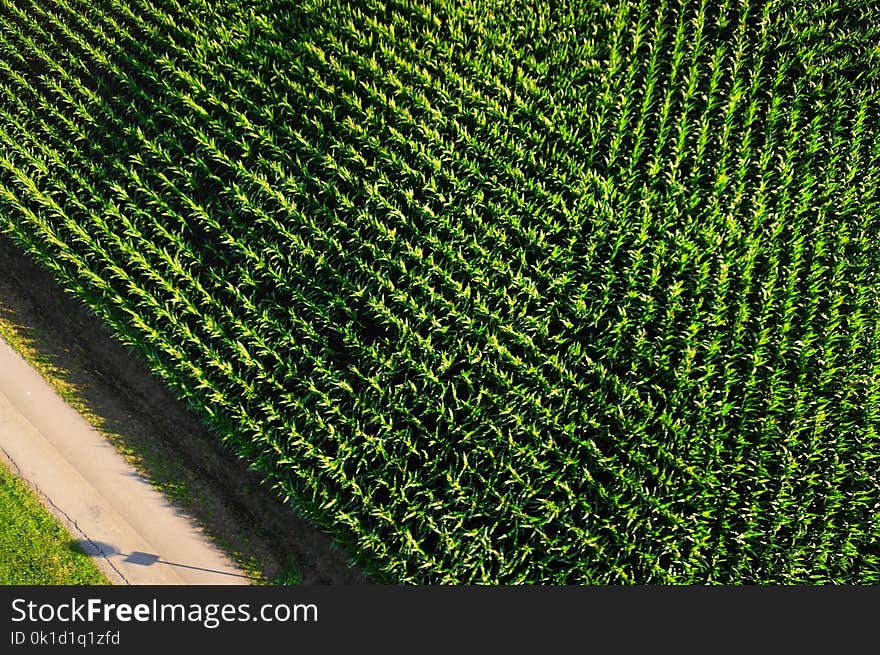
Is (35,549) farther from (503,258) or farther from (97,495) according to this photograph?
(503,258)

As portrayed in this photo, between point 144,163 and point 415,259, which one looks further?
point 144,163

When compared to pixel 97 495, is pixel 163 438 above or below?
above

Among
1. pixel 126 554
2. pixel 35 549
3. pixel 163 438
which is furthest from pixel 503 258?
pixel 35 549

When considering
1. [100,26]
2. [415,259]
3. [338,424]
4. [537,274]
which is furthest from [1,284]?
[537,274]

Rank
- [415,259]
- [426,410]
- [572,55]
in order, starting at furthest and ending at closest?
1. [572,55]
2. [415,259]
3. [426,410]

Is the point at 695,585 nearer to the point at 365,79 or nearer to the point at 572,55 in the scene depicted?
the point at 572,55

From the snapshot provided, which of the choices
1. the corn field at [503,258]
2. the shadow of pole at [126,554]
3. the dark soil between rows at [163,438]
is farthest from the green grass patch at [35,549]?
the corn field at [503,258]
